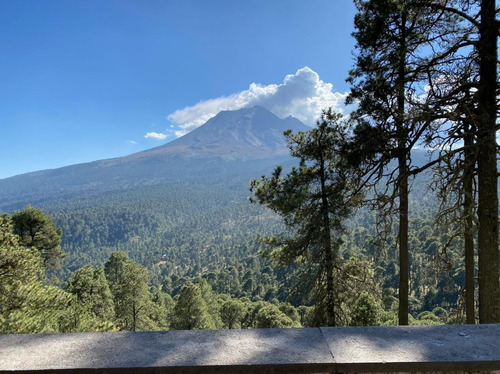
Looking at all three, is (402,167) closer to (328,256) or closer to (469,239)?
(469,239)

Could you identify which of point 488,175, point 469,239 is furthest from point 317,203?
point 488,175

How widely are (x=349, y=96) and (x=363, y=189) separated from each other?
221 centimetres

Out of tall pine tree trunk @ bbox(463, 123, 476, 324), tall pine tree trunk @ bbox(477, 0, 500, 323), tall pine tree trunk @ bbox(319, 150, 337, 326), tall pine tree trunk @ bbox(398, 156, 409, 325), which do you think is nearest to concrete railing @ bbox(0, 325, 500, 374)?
tall pine tree trunk @ bbox(477, 0, 500, 323)

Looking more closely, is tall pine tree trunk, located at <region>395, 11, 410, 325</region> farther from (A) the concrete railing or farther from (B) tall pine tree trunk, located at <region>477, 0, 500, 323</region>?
(A) the concrete railing

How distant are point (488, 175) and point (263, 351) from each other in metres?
5.12

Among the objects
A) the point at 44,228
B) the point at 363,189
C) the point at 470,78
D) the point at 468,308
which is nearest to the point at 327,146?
the point at 363,189

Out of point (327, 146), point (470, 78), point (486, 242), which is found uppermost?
point (470, 78)

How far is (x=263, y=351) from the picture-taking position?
4.87ft

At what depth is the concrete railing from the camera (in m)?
1.39

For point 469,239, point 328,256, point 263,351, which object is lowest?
point 328,256

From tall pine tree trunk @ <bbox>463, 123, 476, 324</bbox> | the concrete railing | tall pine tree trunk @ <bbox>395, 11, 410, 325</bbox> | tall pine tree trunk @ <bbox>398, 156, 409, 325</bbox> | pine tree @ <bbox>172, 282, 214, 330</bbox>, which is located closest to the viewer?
the concrete railing

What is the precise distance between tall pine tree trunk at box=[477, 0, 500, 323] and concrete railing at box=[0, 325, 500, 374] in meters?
3.96

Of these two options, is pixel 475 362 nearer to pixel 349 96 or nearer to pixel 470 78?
pixel 470 78

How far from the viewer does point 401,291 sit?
270 inches
